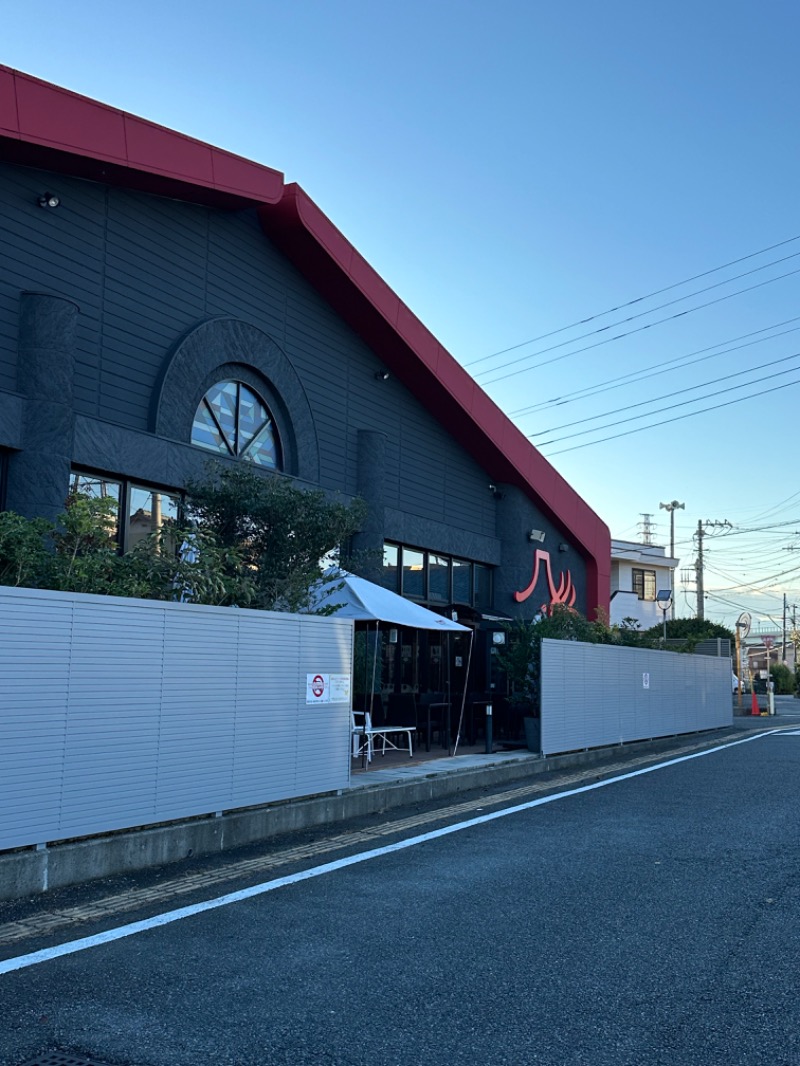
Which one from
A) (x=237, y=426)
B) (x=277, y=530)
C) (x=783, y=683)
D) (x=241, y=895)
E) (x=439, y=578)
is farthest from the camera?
(x=783, y=683)

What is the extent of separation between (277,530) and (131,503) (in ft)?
10.9

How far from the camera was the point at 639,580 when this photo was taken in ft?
190

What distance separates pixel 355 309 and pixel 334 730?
10.7m

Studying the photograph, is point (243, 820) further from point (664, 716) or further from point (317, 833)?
point (664, 716)

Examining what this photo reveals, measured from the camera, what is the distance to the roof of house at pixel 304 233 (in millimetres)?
12414

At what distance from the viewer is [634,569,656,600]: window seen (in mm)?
57688

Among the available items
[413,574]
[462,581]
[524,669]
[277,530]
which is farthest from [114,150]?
[462,581]

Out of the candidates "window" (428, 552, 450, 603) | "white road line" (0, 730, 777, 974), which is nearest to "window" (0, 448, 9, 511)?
"white road line" (0, 730, 777, 974)

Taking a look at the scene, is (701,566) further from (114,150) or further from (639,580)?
(114,150)

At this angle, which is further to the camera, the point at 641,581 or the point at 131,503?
the point at 641,581

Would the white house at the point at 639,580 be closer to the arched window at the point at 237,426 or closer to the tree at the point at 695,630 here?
the tree at the point at 695,630

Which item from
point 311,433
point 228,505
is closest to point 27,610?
point 228,505

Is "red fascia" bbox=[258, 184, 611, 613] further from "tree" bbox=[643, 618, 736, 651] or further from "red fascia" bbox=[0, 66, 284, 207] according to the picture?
"tree" bbox=[643, 618, 736, 651]

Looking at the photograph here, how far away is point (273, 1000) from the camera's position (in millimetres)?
4605
